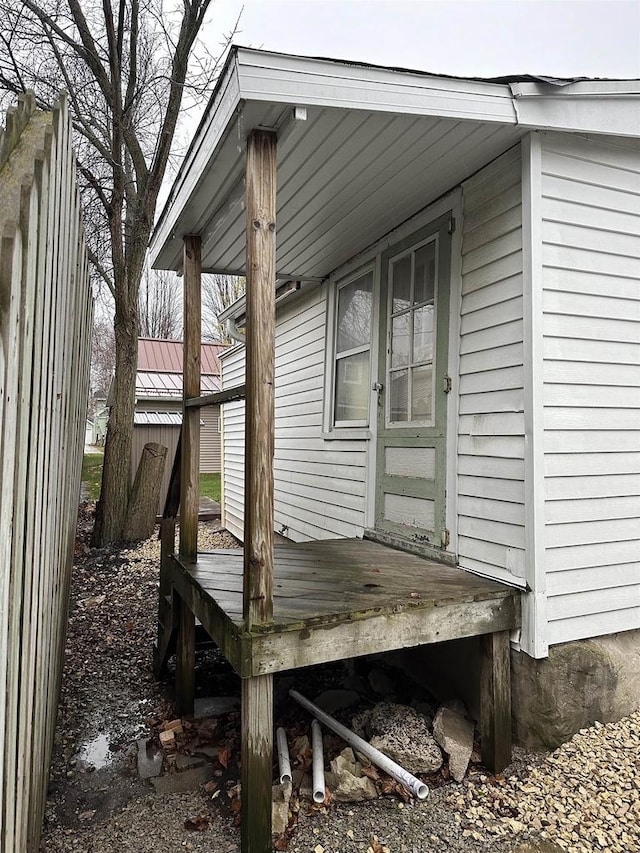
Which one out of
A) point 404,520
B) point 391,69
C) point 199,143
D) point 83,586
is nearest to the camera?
point 391,69

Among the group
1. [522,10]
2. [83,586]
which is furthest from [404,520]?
[522,10]

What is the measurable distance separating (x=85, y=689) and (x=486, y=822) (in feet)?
8.36

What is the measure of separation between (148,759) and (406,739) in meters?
1.32

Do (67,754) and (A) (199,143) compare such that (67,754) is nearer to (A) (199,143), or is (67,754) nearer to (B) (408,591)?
(B) (408,591)

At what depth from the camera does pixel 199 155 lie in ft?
8.56

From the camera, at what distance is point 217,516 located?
989 cm

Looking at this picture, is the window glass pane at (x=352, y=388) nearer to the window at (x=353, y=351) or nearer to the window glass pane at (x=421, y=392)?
the window at (x=353, y=351)

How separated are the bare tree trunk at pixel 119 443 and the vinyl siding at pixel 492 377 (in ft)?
17.7

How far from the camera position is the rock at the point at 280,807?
223cm

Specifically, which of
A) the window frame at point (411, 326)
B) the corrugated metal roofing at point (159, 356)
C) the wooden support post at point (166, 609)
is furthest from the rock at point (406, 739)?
the corrugated metal roofing at point (159, 356)

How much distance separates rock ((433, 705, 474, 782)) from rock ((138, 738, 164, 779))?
4.54ft

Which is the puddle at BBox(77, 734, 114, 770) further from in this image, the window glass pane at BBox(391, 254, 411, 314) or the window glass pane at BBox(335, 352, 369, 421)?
the window glass pane at BBox(391, 254, 411, 314)

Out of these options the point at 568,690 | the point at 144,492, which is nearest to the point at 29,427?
the point at 568,690

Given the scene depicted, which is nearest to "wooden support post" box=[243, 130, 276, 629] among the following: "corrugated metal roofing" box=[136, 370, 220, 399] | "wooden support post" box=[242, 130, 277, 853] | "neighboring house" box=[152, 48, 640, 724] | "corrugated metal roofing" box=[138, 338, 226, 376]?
"wooden support post" box=[242, 130, 277, 853]
